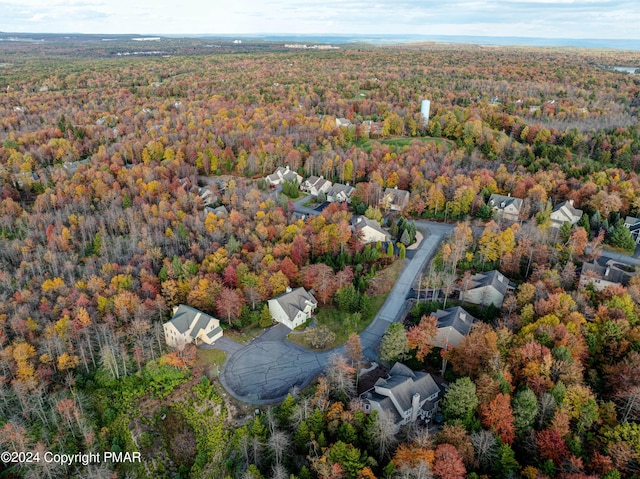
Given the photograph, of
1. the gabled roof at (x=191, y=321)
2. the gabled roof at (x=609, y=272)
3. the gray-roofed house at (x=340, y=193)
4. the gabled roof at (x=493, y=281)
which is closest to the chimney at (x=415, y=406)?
the gabled roof at (x=493, y=281)

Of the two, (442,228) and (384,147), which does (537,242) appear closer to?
(442,228)

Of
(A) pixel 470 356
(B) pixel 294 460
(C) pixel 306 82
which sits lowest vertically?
(B) pixel 294 460

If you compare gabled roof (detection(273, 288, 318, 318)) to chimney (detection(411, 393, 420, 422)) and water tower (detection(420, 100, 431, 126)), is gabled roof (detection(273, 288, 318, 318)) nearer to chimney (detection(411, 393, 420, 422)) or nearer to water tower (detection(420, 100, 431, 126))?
chimney (detection(411, 393, 420, 422))

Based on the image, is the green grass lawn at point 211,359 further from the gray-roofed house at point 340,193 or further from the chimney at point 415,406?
the gray-roofed house at point 340,193

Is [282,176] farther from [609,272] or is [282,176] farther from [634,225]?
[634,225]

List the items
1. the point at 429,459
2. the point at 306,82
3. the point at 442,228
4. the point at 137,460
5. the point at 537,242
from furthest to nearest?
the point at 306,82
the point at 442,228
the point at 537,242
the point at 137,460
the point at 429,459

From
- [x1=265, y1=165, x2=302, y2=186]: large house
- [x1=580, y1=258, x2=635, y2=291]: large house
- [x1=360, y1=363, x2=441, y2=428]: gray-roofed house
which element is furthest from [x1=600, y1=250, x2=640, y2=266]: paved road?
[x1=265, y1=165, x2=302, y2=186]: large house

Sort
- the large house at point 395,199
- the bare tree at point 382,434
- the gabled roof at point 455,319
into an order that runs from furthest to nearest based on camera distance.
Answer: the large house at point 395,199 → the gabled roof at point 455,319 → the bare tree at point 382,434

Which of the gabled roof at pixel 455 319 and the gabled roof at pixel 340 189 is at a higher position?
the gabled roof at pixel 340 189

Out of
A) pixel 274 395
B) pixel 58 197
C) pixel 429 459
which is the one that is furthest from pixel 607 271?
pixel 58 197
